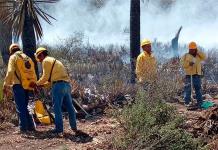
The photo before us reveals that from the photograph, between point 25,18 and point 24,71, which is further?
point 25,18

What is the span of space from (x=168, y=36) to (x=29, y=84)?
2857cm

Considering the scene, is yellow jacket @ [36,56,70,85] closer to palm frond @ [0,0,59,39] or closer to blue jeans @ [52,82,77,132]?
blue jeans @ [52,82,77,132]

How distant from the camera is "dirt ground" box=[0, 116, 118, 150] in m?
8.65

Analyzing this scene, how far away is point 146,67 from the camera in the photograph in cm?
1062

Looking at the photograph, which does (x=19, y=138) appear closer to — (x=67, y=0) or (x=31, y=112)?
(x=31, y=112)

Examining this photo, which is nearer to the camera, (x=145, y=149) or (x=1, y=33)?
(x=145, y=149)

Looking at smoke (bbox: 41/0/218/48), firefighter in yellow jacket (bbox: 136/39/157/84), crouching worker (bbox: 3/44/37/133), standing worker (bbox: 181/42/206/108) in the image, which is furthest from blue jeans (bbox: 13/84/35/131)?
smoke (bbox: 41/0/218/48)

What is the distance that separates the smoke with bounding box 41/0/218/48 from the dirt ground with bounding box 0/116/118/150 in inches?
981

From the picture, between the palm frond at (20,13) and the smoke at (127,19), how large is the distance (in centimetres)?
2154

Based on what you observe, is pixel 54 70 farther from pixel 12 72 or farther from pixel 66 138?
pixel 66 138

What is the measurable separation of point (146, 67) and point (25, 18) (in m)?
3.66

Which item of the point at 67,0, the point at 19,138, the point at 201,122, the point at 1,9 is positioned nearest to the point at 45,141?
the point at 19,138

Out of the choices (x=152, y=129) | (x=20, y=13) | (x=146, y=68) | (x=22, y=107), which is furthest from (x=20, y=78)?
(x=20, y=13)

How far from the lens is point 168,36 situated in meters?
37.4
